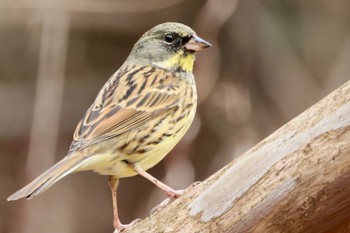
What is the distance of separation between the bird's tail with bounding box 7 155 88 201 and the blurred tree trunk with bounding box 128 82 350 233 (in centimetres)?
58

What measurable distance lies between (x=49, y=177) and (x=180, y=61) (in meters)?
1.09

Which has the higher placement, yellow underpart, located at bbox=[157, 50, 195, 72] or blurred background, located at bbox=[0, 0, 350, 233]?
yellow underpart, located at bbox=[157, 50, 195, 72]

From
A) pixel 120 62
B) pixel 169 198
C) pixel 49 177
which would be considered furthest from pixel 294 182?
pixel 120 62

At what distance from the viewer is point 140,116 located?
3.71 metres

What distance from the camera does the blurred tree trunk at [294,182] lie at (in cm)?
254

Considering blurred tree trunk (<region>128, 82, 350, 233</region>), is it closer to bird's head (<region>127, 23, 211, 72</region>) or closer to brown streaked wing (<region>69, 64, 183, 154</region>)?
brown streaked wing (<region>69, 64, 183, 154</region>)

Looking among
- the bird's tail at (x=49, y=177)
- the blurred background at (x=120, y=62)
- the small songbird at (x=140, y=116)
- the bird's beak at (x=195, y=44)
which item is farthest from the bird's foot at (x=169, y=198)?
the blurred background at (x=120, y=62)

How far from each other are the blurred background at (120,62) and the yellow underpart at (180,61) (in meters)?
1.11

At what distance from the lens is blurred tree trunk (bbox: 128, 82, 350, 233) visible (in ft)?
8.35

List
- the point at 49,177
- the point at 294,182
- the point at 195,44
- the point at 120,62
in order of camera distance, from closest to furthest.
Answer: the point at 294,182
the point at 49,177
the point at 195,44
the point at 120,62

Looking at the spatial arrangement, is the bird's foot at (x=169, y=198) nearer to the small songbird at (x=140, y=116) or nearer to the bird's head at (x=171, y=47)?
the small songbird at (x=140, y=116)

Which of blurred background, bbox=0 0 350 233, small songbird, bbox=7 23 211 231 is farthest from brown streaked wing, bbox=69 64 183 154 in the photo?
blurred background, bbox=0 0 350 233

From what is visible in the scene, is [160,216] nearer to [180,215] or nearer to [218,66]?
[180,215]

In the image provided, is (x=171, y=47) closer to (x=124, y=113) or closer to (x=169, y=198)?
(x=124, y=113)
